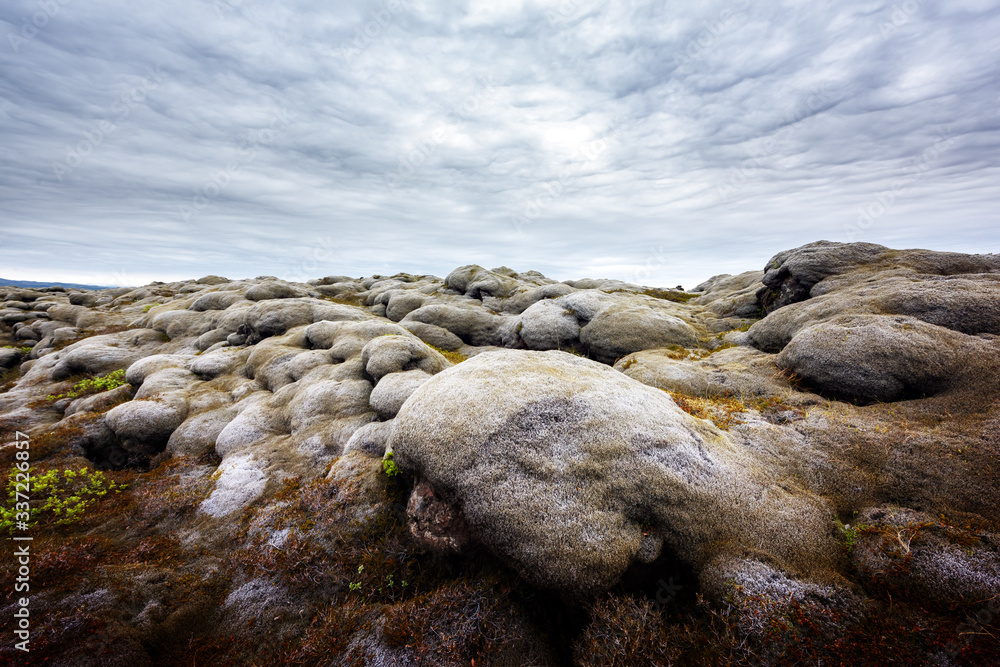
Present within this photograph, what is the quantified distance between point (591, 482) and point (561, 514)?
50.2 inches

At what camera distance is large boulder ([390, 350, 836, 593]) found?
28.7ft

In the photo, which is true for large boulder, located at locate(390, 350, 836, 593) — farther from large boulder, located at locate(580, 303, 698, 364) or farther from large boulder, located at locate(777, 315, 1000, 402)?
large boulder, located at locate(580, 303, 698, 364)

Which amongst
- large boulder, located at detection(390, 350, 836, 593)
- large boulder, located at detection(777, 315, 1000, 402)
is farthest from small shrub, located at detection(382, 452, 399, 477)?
large boulder, located at detection(777, 315, 1000, 402)

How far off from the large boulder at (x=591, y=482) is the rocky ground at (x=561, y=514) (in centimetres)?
7

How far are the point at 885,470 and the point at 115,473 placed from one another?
28.3 metres

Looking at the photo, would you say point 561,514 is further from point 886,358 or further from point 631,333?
point 631,333

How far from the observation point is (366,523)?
1158 centimetres

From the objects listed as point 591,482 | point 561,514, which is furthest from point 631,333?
point 561,514

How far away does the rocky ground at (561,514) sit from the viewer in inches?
296

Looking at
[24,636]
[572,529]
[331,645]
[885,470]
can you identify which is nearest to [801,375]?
[885,470]

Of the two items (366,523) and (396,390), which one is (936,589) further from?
(396,390)

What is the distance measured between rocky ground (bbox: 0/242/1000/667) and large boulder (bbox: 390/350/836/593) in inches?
2.6

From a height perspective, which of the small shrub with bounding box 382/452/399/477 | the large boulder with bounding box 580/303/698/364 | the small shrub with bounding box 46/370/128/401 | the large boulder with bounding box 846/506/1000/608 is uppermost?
the large boulder with bounding box 580/303/698/364

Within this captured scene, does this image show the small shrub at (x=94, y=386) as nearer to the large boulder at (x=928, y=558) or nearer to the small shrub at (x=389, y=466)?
the small shrub at (x=389, y=466)
